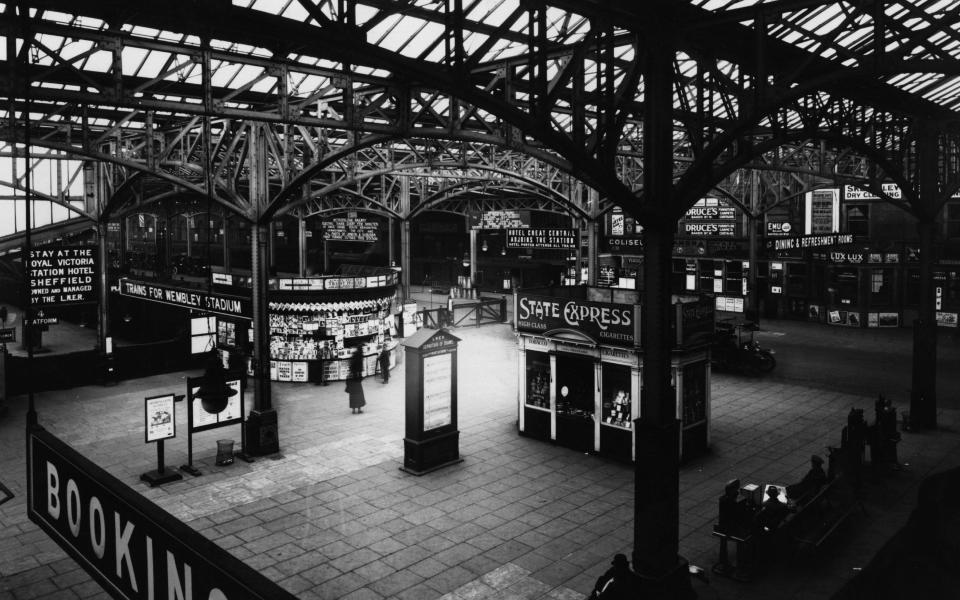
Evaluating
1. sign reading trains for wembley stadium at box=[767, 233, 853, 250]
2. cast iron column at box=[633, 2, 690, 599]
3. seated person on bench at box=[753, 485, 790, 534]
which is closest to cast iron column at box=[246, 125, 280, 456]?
cast iron column at box=[633, 2, 690, 599]

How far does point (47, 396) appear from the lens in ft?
64.8

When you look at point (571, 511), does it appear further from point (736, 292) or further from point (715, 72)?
point (736, 292)

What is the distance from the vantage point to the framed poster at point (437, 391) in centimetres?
1378

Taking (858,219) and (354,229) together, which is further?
(858,219)

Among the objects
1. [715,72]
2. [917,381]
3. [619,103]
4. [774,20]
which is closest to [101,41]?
[619,103]

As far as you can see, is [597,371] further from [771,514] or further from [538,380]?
[771,514]

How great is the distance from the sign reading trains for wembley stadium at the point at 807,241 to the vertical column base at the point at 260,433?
60.7 ft

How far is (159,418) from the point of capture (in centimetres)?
1340

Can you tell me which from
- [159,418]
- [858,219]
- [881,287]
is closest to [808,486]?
[159,418]

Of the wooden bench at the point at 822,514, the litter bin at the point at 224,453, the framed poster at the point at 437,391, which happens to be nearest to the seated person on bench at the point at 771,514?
the wooden bench at the point at 822,514

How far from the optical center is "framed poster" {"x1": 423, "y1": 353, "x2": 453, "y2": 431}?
1378 cm

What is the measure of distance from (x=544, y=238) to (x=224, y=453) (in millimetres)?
13427

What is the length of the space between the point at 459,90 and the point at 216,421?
9367 mm

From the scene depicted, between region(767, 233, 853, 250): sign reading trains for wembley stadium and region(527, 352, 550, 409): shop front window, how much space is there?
13649mm
